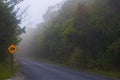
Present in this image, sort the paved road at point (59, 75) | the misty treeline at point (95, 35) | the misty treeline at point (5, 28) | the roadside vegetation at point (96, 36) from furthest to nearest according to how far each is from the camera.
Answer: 1. the misty treeline at point (95, 35)
2. the roadside vegetation at point (96, 36)
3. the misty treeline at point (5, 28)
4. the paved road at point (59, 75)

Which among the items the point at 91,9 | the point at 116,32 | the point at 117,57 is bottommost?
the point at 117,57

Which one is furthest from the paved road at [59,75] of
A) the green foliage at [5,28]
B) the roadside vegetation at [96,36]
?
the roadside vegetation at [96,36]

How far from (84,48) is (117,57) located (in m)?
12.6

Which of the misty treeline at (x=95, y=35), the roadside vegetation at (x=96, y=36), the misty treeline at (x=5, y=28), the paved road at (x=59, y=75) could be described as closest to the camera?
the paved road at (x=59, y=75)

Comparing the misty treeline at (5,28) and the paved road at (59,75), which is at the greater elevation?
the misty treeline at (5,28)

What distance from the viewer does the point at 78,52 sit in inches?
1957

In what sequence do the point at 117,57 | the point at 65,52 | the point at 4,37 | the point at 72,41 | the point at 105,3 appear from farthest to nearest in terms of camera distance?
the point at 65,52, the point at 72,41, the point at 105,3, the point at 117,57, the point at 4,37

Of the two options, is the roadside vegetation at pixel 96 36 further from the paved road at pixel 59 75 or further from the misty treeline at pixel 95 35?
the paved road at pixel 59 75

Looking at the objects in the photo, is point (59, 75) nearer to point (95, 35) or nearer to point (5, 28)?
point (5, 28)

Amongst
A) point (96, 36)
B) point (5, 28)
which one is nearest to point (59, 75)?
point (5, 28)

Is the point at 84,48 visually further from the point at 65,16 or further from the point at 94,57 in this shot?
the point at 65,16

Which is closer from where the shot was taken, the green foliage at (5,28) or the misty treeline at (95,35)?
the green foliage at (5,28)

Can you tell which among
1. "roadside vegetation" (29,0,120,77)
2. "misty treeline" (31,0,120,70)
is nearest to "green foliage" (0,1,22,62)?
"roadside vegetation" (29,0,120,77)

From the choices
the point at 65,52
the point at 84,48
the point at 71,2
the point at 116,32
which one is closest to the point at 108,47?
the point at 116,32
